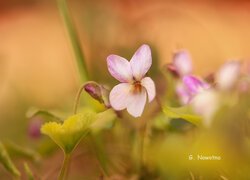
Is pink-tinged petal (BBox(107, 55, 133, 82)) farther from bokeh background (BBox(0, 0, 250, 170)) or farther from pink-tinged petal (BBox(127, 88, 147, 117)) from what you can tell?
bokeh background (BBox(0, 0, 250, 170))

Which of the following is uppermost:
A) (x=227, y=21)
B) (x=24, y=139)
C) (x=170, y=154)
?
(x=170, y=154)

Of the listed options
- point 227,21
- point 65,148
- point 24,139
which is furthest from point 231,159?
point 227,21

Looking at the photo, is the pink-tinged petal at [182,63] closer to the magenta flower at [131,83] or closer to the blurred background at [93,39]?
the magenta flower at [131,83]

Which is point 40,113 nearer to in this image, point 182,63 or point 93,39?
point 182,63

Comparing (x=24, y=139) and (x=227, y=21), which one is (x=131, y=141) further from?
(x=227, y=21)

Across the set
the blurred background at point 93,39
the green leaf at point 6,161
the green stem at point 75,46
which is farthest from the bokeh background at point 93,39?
the green leaf at point 6,161

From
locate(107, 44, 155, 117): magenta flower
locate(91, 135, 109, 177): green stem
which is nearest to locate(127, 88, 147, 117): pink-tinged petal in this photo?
locate(107, 44, 155, 117): magenta flower

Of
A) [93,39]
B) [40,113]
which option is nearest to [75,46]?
[40,113]
